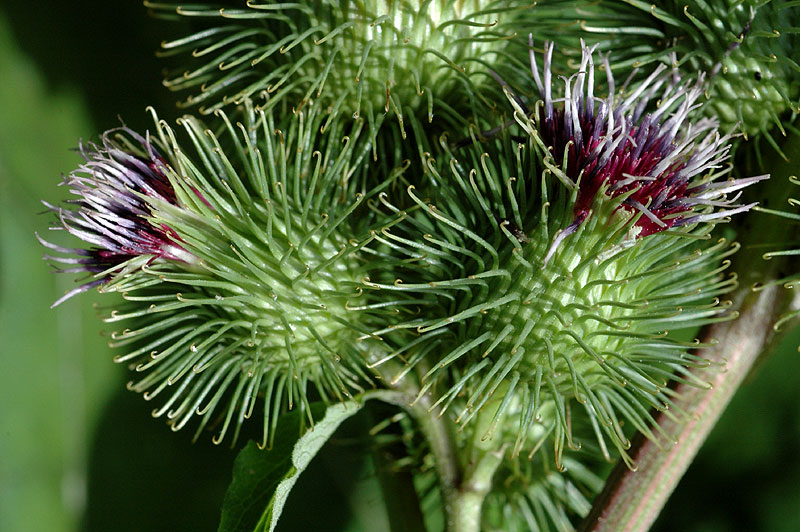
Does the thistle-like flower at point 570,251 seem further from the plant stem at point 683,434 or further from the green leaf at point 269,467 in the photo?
the green leaf at point 269,467

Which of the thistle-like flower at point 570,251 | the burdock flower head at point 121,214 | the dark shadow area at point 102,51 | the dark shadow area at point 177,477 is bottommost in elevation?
the dark shadow area at point 177,477

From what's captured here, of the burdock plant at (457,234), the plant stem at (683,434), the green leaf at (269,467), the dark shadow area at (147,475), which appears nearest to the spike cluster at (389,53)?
the burdock plant at (457,234)

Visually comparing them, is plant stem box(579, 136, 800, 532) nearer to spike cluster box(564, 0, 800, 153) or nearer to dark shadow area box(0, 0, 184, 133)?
spike cluster box(564, 0, 800, 153)

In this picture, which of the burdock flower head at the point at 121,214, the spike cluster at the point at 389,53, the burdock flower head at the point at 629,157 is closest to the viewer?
the burdock flower head at the point at 629,157

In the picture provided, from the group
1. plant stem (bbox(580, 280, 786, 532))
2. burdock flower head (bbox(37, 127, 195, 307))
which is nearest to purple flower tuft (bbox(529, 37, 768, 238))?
plant stem (bbox(580, 280, 786, 532))

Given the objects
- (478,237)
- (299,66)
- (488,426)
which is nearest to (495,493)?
(488,426)

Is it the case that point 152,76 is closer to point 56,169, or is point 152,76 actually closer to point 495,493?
point 56,169

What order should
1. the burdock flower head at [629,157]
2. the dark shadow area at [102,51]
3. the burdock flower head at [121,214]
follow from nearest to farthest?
the burdock flower head at [629,157]
the burdock flower head at [121,214]
the dark shadow area at [102,51]
